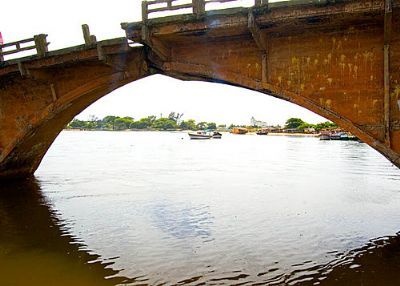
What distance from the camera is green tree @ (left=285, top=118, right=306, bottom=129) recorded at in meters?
123

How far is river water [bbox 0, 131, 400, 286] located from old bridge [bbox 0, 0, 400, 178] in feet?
9.29

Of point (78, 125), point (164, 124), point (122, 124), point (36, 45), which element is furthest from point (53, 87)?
point (78, 125)

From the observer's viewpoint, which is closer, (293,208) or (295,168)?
(293,208)

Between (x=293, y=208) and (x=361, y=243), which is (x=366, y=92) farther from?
(x=293, y=208)

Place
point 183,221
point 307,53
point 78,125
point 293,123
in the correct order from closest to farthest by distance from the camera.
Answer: point 307,53
point 183,221
point 293,123
point 78,125

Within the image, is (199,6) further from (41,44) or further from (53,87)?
(53,87)

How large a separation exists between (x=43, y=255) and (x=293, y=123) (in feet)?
397

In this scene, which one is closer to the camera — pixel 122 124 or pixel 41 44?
pixel 41 44

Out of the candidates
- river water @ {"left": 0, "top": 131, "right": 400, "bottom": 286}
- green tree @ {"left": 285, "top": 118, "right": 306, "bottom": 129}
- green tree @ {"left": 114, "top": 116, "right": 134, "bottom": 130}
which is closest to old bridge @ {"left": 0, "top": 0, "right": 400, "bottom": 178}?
river water @ {"left": 0, "top": 131, "right": 400, "bottom": 286}

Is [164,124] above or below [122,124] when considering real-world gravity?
below

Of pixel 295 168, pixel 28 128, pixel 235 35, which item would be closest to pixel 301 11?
pixel 235 35

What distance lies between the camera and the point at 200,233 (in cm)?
991

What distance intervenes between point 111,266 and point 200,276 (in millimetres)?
1914

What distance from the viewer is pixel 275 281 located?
7148mm
